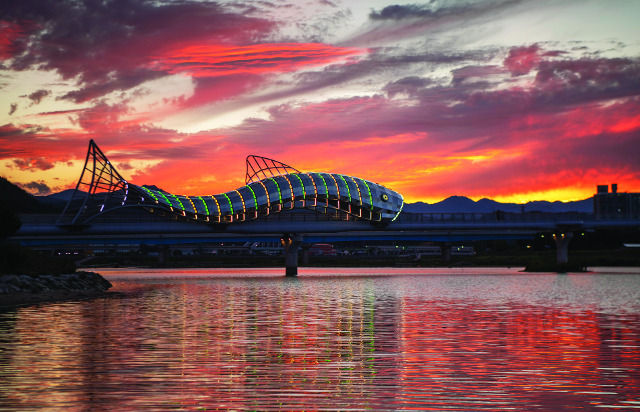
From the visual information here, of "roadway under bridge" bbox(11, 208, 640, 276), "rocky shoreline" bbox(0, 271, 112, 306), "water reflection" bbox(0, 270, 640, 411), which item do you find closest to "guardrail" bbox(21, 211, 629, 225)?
"roadway under bridge" bbox(11, 208, 640, 276)

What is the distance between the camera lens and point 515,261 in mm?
181000

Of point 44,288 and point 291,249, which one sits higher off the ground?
point 291,249

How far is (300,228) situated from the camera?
12044cm

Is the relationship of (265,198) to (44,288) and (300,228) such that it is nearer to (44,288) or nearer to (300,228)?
(300,228)

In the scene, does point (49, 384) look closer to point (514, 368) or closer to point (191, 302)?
point (514, 368)

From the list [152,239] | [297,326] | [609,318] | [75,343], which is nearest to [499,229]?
[152,239]

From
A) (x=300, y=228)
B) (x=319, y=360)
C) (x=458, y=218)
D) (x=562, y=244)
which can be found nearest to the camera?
(x=319, y=360)

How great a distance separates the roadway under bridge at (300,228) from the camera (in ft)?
383

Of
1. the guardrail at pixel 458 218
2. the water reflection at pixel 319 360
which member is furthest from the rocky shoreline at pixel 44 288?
the guardrail at pixel 458 218

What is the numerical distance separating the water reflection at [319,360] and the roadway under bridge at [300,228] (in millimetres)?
74905

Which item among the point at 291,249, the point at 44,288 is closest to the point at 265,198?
the point at 291,249

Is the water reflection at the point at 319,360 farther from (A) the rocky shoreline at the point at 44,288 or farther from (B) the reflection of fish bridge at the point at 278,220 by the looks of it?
(B) the reflection of fish bridge at the point at 278,220

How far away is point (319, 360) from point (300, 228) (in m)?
97.3

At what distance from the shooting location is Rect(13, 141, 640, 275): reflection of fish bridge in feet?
390
